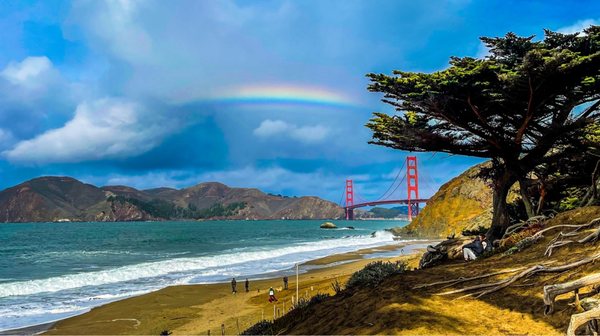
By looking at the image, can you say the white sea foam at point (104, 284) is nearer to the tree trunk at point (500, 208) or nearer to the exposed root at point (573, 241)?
the tree trunk at point (500, 208)

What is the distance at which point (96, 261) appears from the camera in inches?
1716

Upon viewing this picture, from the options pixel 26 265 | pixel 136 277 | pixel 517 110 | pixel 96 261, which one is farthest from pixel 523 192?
pixel 26 265

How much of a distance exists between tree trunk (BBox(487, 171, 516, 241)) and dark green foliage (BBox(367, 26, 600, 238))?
0.03 m

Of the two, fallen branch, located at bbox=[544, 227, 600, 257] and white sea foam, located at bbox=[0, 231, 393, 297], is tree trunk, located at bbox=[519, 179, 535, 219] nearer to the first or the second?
fallen branch, located at bbox=[544, 227, 600, 257]

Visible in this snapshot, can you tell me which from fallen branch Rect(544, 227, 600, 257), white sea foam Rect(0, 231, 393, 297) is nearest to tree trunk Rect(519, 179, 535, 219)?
fallen branch Rect(544, 227, 600, 257)

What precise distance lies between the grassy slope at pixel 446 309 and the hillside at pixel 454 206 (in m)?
54.7

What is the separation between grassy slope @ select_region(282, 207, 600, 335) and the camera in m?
6.24

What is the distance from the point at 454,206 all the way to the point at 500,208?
56815mm

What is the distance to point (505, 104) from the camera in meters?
13.4

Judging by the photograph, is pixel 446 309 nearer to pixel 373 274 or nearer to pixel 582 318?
pixel 582 318

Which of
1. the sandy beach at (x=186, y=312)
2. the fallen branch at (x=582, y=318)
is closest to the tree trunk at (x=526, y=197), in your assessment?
the sandy beach at (x=186, y=312)

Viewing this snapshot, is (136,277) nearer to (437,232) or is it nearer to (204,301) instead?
(204,301)

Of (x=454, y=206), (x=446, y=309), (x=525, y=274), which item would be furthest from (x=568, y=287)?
(x=454, y=206)

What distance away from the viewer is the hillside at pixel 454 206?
63.8 metres
